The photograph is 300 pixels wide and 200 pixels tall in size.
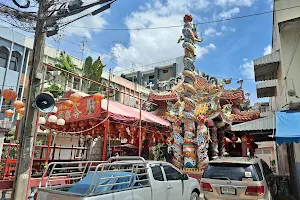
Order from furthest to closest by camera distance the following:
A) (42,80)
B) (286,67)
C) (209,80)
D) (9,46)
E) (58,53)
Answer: (58,53), (9,46), (209,80), (286,67), (42,80)

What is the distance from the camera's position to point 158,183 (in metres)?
5.95

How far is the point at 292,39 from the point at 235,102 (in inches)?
344

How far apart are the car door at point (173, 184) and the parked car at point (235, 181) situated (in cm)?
67

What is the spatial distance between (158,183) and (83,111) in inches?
214

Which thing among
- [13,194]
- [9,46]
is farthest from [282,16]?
[9,46]

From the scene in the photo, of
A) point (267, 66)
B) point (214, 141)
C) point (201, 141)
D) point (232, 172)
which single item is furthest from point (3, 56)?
point (232, 172)

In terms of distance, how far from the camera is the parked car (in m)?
6.10

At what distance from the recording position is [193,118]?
485 inches

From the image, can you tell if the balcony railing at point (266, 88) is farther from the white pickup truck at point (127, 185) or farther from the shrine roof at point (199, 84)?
the white pickup truck at point (127, 185)

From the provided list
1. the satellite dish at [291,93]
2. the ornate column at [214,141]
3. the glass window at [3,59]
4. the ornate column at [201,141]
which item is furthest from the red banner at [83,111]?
the glass window at [3,59]

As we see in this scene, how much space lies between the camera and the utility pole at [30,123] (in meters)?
6.29

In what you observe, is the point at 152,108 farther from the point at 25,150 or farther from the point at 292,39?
the point at 25,150

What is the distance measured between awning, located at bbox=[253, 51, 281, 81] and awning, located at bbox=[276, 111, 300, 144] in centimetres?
444

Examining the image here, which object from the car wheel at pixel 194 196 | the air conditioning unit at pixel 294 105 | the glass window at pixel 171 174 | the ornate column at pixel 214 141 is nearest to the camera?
the glass window at pixel 171 174
